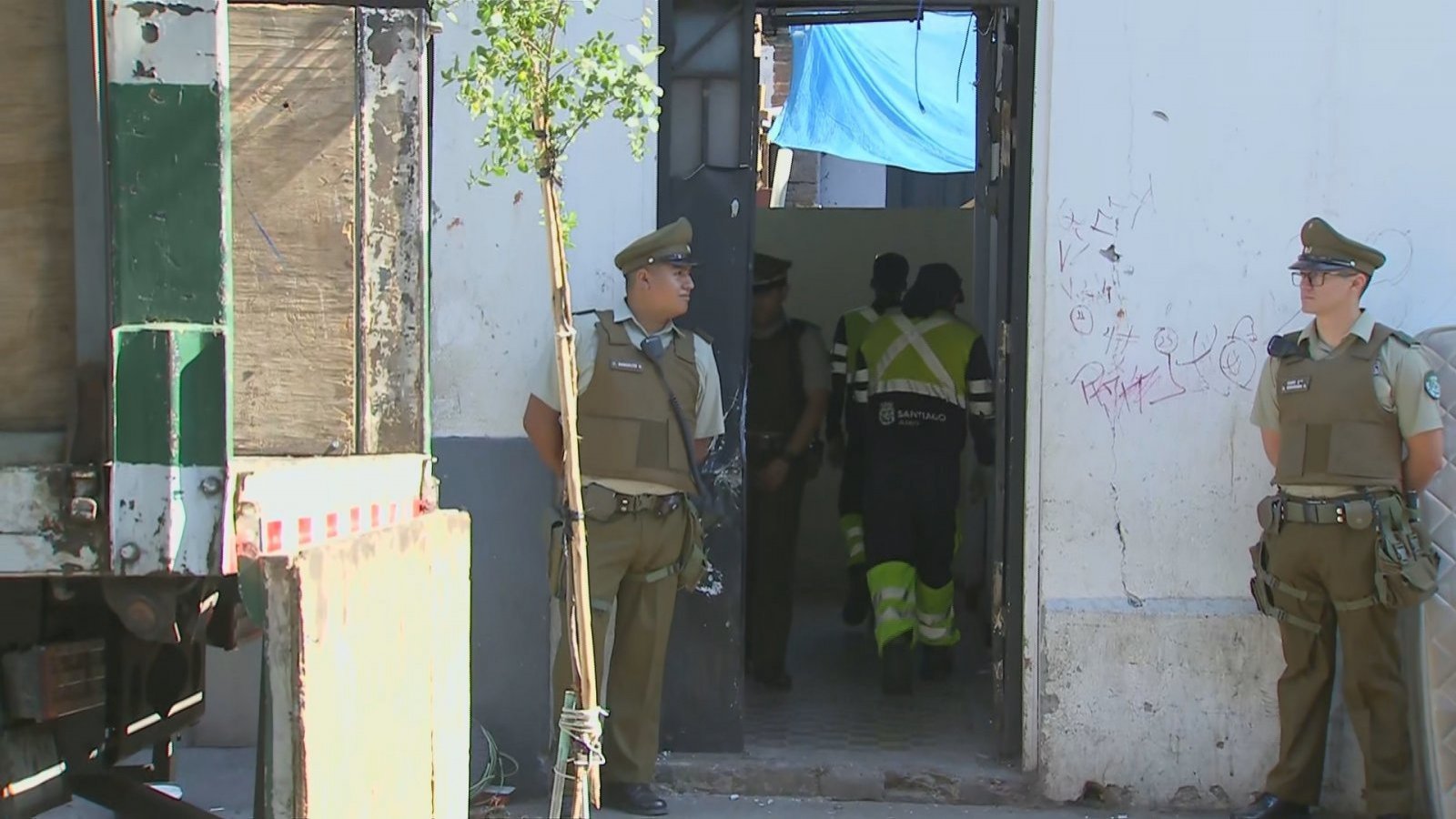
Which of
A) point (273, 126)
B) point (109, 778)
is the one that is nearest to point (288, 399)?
point (273, 126)

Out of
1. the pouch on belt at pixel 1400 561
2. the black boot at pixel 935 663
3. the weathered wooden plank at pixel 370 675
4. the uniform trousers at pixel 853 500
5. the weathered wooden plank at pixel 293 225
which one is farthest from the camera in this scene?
the uniform trousers at pixel 853 500

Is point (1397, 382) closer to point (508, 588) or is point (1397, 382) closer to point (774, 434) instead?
point (774, 434)

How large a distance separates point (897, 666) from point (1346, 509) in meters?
2.42

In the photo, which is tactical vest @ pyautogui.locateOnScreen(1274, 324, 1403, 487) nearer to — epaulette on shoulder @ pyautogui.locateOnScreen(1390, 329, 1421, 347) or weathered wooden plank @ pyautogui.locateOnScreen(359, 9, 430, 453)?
epaulette on shoulder @ pyautogui.locateOnScreen(1390, 329, 1421, 347)

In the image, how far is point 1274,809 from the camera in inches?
197

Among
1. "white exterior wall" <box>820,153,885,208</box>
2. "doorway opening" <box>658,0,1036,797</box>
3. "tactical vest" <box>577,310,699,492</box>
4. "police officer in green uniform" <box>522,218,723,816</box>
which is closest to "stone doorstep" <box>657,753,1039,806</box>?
"doorway opening" <box>658,0,1036,797</box>

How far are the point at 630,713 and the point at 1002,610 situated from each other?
4.75 ft

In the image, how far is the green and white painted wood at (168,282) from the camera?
243 cm

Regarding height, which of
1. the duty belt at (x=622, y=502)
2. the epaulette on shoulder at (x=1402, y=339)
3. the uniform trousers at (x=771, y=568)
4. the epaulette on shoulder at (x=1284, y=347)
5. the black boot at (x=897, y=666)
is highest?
the epaulette on shoulder at (x=1402, y=339)

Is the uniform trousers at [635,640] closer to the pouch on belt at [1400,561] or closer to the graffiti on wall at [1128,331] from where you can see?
the graffiti on wall at [1128,331]

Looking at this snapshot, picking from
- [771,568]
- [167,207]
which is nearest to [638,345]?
[771,568]

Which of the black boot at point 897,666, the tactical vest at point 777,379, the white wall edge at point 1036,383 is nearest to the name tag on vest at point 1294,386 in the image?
the white wall edge at point 1036,383

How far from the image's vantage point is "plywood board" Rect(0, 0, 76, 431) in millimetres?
2482

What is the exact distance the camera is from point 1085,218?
204 inches
